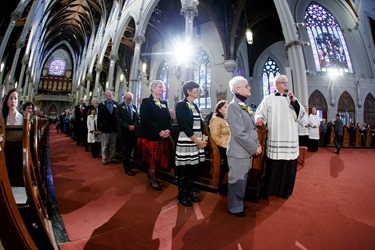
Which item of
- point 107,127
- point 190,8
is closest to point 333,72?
point 190,8

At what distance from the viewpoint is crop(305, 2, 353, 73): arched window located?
14.1m

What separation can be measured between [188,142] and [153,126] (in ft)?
2.16

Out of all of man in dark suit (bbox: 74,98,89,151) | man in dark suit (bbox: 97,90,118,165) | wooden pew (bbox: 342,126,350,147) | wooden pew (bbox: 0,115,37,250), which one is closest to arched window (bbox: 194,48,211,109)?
wooden pew (bbox: 342,126,350,147)

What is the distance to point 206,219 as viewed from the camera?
199 cm

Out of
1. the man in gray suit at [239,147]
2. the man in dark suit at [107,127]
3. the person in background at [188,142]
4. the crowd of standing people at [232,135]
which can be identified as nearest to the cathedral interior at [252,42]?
the man in dark suit at [107,127]

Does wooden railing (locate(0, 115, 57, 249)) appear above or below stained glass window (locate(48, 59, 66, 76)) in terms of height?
below

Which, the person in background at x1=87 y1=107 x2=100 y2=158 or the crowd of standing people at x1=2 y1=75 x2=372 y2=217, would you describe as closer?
the crowd of standing people at x1=2 y1=75 x2=372 y2=217

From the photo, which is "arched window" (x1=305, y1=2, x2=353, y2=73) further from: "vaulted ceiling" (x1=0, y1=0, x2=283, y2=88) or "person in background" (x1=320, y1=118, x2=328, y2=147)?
"person in background" (x1=320, y1=118, x2=328, y2=147)

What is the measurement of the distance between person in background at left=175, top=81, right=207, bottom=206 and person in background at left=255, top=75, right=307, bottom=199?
821 millimetres

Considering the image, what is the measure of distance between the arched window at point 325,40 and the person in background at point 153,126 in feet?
50.5

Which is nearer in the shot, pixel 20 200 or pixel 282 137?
pixel 20 200

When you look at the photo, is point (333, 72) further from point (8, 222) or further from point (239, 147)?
point (8, 222)

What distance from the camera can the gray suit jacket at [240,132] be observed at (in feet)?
6.54

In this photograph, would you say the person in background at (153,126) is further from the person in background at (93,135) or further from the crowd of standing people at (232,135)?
the person in background at (93,135)
